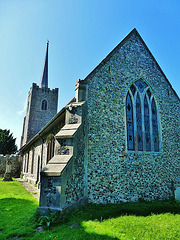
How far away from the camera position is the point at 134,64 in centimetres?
955

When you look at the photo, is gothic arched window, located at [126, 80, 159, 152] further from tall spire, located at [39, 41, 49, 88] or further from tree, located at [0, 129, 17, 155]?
tree, located at [0, 129, 17, 155]

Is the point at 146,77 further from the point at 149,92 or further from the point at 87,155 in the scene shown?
the point at 87,155

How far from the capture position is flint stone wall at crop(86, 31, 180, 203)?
7.24 m

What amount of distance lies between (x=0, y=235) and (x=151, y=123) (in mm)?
7887

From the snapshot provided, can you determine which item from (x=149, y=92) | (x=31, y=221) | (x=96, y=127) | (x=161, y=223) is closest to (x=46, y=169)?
(x=31, y=221)

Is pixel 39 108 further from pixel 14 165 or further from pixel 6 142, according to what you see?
pixel 14 165

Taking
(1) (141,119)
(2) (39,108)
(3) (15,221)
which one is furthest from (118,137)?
(2) (39,108)

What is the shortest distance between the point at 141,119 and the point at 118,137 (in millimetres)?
1891

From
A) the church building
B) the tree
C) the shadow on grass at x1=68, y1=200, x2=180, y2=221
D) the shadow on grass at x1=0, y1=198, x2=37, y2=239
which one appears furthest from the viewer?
the tree

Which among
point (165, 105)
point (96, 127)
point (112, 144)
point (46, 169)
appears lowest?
point (46, 169)

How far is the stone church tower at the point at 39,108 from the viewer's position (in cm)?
2889

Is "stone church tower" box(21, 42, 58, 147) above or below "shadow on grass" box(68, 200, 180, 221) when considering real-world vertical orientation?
above

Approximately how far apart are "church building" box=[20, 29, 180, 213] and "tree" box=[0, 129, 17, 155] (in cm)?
2469

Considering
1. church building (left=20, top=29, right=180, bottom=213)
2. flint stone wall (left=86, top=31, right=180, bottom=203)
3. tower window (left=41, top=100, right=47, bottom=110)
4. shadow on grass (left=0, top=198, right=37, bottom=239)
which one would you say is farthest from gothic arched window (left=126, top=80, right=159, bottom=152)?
tower window (left=41, top=100, right=47, bottom=110)
